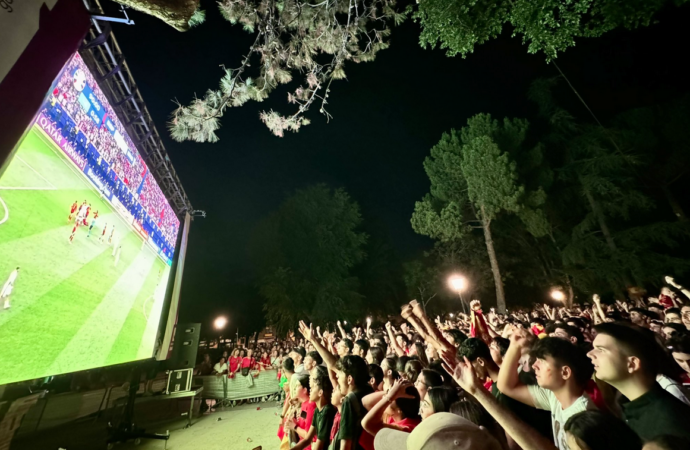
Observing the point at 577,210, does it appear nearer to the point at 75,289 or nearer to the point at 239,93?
the point at 239,93

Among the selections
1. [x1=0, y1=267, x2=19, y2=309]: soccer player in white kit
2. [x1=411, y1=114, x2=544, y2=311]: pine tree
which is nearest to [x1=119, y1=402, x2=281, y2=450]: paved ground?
[x1=0, y1=267, x2=19, y2=309]: soccer player in white kit

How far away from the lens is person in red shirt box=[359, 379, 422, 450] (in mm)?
2482

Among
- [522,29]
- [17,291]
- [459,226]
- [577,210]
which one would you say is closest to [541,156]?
[577,210]

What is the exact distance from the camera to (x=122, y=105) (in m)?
5.70

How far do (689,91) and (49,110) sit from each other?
2798cm

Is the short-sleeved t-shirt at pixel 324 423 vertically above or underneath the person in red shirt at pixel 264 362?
underneath

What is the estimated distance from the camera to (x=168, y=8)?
266cm

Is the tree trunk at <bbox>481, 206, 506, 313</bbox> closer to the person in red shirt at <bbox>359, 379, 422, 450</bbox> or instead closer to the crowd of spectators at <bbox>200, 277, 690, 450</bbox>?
the crowd of spectators at <bbox>200, 277, 690, 450</bbox>

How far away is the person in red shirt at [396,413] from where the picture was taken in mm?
2482

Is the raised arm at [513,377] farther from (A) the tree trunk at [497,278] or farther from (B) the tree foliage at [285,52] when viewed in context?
(A) the tree trunk at [497,278]

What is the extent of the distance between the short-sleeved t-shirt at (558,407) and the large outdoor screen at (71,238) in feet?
17.3

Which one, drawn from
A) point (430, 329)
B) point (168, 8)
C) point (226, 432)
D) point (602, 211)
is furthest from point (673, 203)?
point (168, 8)

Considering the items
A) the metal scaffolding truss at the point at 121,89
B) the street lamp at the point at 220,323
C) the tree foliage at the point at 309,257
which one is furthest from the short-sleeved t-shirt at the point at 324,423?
the street lamp at the point at 220,323

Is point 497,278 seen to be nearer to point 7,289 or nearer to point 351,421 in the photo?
point 351,421
